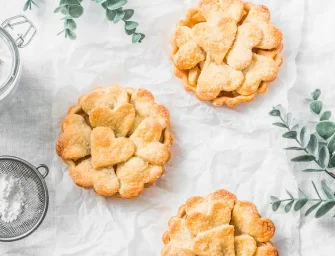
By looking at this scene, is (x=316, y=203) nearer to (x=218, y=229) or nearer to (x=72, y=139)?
(x=218, y=229)

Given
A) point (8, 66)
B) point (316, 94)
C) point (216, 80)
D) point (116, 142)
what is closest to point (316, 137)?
point (316, 94)

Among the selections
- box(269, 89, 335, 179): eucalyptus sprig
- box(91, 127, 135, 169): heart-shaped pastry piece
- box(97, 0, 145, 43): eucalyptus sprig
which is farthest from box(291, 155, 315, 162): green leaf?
box(97, 0, 145, 43): eucalyptus sprig

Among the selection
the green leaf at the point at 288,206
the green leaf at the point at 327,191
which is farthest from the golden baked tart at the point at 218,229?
the green leaf at the point at 327,191

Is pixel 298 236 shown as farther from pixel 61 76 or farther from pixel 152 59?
pixel 61 76

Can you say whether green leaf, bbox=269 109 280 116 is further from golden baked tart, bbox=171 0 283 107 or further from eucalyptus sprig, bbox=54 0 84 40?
eucalyptus sprig, bbox=54 0 84 40

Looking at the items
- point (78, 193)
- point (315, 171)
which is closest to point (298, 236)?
point (315, 171)
